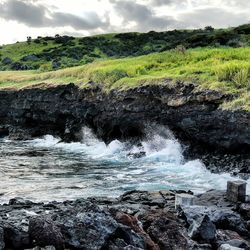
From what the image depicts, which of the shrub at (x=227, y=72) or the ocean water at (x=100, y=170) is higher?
the shrub at (x=227, y=72)

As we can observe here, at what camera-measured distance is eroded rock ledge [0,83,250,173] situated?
70.1 ft

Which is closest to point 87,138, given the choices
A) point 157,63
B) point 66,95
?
point 66,95

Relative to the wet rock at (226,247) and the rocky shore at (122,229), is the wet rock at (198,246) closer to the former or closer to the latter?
the rocky shore at (122,229)

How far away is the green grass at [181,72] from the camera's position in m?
23.1

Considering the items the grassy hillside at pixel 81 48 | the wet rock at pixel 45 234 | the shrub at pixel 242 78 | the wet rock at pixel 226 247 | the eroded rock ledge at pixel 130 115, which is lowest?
the wet rock at pixel 226 247

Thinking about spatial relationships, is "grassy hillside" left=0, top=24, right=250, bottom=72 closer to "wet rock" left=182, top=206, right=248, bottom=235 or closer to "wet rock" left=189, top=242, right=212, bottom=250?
"wet rock" left=182, top=206, right=248, bottom=235

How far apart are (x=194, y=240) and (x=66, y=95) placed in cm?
2749

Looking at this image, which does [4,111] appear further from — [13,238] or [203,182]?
[13,238]

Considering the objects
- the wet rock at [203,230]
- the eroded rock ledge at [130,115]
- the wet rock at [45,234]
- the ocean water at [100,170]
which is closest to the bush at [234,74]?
the eroded rock ledge at [130,115]

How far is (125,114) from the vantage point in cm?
2877

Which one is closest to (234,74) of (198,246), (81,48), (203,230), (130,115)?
(130,115)

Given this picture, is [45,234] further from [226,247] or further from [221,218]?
[221,218]

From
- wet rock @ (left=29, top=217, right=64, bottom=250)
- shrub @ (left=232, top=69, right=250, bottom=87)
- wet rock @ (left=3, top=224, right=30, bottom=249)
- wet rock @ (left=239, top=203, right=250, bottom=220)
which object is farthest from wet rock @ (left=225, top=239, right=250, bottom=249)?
shrub @ (left=232, top=69, right=250, bottom=87)

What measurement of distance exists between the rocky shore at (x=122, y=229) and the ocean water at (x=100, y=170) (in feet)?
17.1
